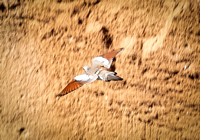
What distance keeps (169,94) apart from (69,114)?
1.22 feet

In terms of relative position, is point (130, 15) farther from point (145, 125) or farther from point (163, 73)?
point (145, 125)

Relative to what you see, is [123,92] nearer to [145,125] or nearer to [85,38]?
[145,125]

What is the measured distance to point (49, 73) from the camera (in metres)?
0.49

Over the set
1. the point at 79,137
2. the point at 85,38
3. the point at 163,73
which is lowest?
the point at 79,137

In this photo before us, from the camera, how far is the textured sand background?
40 centimetres

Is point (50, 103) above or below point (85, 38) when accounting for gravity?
below

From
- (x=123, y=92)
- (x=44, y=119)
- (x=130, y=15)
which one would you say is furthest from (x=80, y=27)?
(x=44, y=119)

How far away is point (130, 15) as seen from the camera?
0.42 meters

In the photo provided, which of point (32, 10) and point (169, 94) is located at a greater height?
point (32, 10)

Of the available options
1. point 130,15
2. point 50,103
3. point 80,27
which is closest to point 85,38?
point 80,27

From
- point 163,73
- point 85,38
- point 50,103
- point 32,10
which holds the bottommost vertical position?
point 50,103

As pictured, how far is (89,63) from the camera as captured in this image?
46 centimetres

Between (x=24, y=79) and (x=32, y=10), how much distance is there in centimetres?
28

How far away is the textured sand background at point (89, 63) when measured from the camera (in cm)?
40
